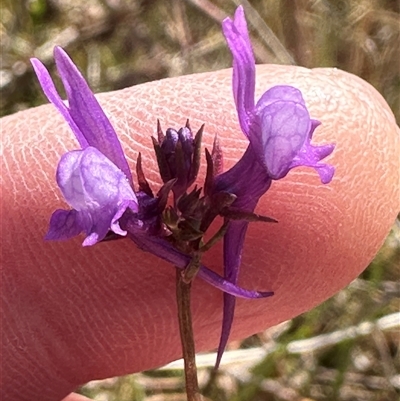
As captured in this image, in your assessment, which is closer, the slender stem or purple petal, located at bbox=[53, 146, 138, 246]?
purple petal, located at bbox=[53, 146, 138, 246]

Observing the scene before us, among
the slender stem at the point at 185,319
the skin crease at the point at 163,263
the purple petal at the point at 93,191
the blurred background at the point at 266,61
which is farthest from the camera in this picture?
the blurred background at the point at 266,61

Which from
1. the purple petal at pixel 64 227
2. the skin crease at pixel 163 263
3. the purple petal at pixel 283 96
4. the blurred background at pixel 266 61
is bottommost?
the blurred background at pixel 266 61

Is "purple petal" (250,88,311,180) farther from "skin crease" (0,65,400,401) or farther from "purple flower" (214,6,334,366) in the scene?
"skin crease" (0,65,400,401)

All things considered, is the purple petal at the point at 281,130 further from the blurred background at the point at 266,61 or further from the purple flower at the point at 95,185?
the blurred background at the point at 266,61

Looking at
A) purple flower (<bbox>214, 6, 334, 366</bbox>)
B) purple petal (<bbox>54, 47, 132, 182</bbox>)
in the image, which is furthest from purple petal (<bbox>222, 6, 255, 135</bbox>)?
purple petal (<bbox>54, 47, 132, 182</bbox>)

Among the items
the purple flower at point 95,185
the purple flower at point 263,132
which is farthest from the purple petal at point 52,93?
the purple flower at point 263,132

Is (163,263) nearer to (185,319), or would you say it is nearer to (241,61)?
(185,319)

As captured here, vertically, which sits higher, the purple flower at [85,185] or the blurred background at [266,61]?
the purple flower at [85,185]
